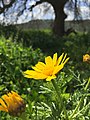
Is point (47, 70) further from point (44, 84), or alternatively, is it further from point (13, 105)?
point (44, 84)

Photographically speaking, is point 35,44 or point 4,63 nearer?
point 4,63

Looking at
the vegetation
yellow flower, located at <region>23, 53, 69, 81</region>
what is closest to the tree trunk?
the vegetation

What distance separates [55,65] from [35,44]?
36.6 ft

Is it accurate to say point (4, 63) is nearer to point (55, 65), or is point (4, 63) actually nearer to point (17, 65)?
point (17, 65)

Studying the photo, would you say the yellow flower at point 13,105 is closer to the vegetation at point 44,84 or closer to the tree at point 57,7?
the vegetation at point 44,84

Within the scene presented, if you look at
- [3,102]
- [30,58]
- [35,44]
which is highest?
[3,102]

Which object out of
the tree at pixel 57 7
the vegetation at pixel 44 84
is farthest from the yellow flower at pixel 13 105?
the tree at pixel 57 7

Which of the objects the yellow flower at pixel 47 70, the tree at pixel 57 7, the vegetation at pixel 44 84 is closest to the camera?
the yellow flower at pixel 47 70

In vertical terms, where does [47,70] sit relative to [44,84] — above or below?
above

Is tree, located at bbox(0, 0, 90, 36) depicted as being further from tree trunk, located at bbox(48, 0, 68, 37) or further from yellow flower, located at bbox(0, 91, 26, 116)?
yellow flower, located at bbox(0, 91, 26, 116)

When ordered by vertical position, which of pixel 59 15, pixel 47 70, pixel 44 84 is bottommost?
pixel 59 15

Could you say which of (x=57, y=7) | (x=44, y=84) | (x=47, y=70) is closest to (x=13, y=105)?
(x=47, y=70)

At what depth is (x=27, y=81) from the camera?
162 inches

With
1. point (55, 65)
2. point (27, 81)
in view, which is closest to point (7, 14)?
point (27, 81)
